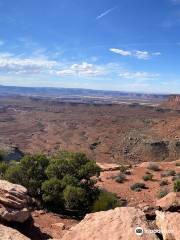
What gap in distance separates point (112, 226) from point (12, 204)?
Result: 4.90 metres

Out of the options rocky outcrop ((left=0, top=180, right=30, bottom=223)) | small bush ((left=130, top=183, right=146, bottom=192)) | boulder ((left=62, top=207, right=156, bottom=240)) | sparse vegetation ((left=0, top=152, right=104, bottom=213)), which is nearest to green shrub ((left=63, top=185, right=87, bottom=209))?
sparse vegetation ((left=0, top=152, right=104, bottom=213))

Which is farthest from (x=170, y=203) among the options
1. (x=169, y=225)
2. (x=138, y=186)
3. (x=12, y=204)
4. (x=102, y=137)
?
(x=102, y=137)

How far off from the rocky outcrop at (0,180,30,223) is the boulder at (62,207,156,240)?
3543 mm

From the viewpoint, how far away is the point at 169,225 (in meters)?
8.65

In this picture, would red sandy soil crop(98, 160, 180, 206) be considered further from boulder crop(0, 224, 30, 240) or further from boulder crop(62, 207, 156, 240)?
boulder crop(0, 224, 30, 240)

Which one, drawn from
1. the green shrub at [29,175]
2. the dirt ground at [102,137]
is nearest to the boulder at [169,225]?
the green shrub at [29,175]

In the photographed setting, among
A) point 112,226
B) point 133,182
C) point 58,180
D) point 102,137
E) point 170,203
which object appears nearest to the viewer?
point 112,226

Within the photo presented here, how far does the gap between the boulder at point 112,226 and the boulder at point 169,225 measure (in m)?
0.35

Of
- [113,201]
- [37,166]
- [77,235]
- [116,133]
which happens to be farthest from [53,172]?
[116,133]

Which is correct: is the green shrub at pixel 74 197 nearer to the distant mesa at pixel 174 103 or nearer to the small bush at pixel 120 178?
the small bush at pixel 120 178

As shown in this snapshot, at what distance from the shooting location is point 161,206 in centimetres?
1348

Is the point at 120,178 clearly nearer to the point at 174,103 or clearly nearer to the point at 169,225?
the point at 169,225

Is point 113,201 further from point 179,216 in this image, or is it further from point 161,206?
point 179,216

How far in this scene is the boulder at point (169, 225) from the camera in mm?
8275
